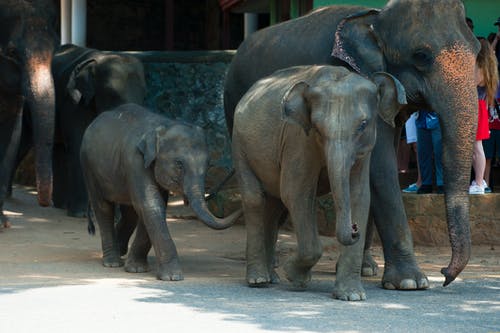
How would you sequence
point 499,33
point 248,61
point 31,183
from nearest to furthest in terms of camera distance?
1. point 248,61
2. point 499,33
3. point 31,183

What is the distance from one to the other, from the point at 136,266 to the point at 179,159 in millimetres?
974

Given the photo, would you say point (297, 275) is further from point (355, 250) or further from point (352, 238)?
point (352, 238)

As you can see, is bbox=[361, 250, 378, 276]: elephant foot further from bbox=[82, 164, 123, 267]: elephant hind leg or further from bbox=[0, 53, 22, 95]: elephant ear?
bbox=[0, 53, 22, 95]: elephant ear

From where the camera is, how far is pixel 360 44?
10734mm

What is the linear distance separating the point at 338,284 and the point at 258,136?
Result: 132 cm

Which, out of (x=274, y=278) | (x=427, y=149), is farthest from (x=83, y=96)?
→ (x=274, y=278)

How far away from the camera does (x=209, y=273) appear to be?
11.3 m

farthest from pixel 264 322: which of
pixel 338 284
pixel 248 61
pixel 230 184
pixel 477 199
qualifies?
pixel 230 184

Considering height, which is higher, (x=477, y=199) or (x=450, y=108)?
(x=450, y=108)

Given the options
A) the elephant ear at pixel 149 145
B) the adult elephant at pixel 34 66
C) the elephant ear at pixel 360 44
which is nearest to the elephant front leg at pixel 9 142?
the adult elephant at pixel 34 66

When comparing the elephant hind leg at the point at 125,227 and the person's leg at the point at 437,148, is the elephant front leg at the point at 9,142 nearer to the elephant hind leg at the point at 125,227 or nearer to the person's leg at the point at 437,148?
the elephant hind leg at the point at 125,227

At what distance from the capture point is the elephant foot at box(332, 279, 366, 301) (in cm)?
957

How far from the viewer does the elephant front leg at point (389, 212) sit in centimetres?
1038

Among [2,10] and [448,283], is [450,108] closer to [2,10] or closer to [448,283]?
[448,283]
